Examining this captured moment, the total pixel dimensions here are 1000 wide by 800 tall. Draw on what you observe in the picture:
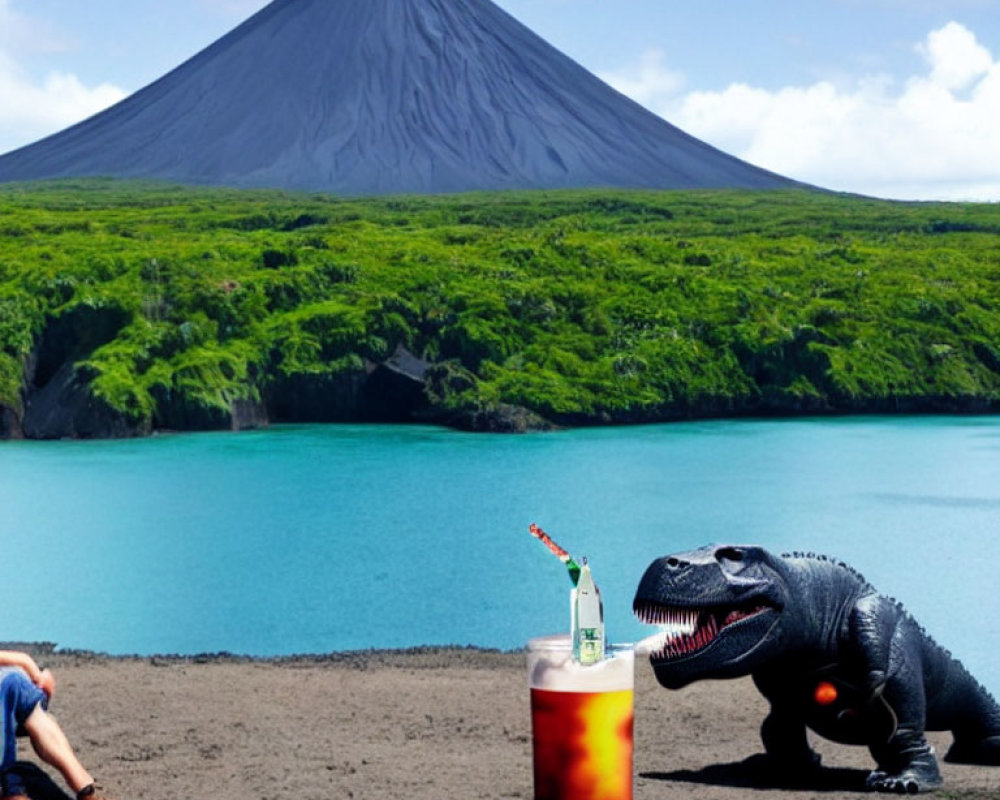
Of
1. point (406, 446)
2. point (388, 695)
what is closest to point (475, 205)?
point (406, 446)

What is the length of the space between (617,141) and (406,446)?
294ft

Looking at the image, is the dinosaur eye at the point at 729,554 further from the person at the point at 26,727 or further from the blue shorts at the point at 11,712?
the blue shorts at the point at 11,712

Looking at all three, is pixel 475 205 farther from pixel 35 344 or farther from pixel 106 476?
pixel 106 476

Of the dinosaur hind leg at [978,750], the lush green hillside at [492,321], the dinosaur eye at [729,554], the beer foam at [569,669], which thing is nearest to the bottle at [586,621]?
the beer foam at [569,669]

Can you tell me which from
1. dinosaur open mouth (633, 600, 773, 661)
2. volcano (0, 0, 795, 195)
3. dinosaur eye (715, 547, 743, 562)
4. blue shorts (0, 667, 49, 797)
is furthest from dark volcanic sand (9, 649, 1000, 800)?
volcano (0, 0, 795, 195)

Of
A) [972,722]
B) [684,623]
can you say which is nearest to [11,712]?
[684,623]

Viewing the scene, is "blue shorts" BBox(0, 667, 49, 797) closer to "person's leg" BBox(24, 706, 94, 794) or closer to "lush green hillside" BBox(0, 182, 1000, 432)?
"person's leg" BBox(24, 706, 94, 794)

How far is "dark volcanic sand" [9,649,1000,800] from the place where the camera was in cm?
967

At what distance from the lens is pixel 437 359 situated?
51969mm

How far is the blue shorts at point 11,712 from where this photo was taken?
26.8 ft

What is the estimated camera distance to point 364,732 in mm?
11820

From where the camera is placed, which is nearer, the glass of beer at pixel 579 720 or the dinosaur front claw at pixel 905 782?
the glass of beer at pixel 579 720

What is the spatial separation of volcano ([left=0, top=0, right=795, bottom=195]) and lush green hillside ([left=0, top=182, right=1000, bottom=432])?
161 feet

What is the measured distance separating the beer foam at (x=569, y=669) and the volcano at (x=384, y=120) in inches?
4217
